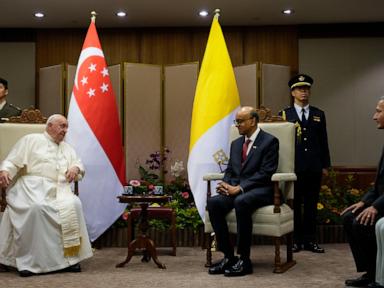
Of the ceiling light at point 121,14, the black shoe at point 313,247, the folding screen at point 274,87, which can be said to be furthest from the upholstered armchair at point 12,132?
the folding screen at point 274,87

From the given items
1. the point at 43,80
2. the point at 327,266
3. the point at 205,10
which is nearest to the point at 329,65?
the point at 205,10

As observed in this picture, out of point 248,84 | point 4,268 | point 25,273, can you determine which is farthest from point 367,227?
point 248,84

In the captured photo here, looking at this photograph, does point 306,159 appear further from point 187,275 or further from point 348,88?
point 348,88

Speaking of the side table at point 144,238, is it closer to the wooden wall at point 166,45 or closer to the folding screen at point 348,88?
the wooden wall at point 166,45

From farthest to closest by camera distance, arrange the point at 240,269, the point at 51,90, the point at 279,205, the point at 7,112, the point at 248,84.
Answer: the point at 51,90, the point at 248,84, the point at 7,112, the point at 279,205, the point at 240,269

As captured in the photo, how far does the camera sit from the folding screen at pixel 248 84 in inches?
307

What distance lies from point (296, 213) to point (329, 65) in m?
4.39

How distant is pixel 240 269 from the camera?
3982 millimetres

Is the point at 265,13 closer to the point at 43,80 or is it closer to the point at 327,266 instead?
the point at 43,80

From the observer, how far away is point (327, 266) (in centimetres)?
434

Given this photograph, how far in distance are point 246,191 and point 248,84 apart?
12.7 ft

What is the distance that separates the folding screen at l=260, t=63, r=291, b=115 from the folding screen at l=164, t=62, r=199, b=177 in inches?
39.0

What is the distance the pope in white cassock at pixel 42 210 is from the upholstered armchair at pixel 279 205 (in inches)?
39.2

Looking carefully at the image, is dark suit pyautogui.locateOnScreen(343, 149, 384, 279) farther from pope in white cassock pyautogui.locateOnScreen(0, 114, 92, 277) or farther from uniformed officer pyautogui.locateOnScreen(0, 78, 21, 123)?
uniformed officer pyautogui.locateOnScreen(0, 78, 21, 123)
